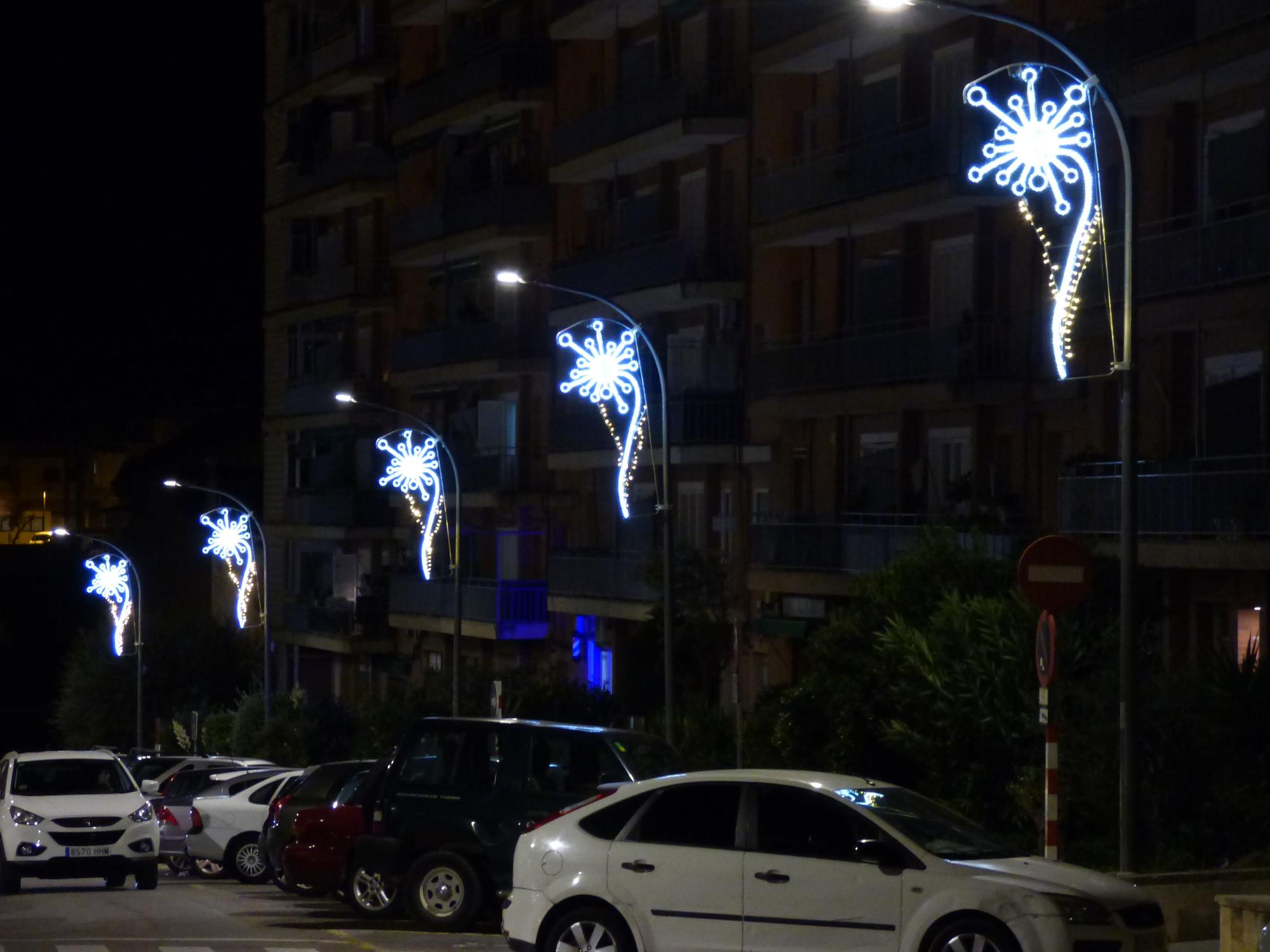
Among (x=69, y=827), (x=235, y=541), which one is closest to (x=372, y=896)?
(x=69, y=827)

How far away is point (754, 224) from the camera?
131ft

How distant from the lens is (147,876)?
25312 millimetres

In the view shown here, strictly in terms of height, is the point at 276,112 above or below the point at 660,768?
above

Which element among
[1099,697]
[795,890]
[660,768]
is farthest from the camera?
[1099,697]

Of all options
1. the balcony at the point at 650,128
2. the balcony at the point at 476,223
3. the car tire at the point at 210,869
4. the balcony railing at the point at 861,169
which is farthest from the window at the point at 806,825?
the balcony at the point at 476,223

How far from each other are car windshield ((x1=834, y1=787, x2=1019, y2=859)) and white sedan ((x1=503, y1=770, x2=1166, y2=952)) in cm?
2

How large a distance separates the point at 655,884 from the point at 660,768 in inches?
227

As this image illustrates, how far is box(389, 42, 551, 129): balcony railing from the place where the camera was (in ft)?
166

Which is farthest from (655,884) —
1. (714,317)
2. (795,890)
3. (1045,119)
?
(714,317)

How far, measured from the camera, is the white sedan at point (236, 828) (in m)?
27.8

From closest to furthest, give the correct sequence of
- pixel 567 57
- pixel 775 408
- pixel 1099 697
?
pixel 1099 697 < pixel 775 408 < pixel 567 57

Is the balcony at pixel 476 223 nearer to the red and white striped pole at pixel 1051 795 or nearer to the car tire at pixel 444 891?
the car tire at pixel 444 891

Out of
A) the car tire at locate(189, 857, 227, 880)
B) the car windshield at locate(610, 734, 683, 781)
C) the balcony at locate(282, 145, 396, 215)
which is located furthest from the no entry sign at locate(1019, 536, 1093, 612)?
the balcony at locate(282, 145, 396, 215)

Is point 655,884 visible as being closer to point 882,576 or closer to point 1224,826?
point 1224,826
